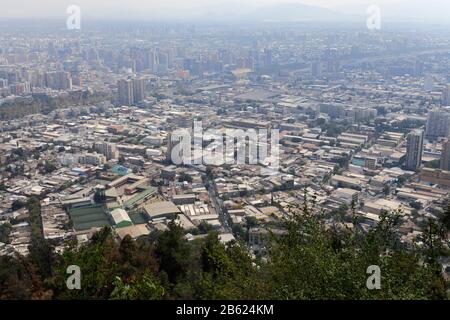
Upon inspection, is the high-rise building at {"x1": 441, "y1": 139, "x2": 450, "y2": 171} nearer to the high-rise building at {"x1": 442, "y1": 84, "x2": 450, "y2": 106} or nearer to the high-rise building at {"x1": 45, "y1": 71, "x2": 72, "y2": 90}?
the high-rise building at {"x1": 442, "y1": 84, "x2": 450, "y2": 106}

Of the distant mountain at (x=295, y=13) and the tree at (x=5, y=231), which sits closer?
the tree at (x=5, y=231)

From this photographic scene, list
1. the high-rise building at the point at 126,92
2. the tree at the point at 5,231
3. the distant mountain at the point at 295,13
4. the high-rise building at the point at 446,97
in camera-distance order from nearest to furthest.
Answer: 1. the tree at the point at 5,231
2. the high-rise building at the point at 446,97
3. the high-rise building at the point at 126,92
4. the distant mountain at the point at 295,13

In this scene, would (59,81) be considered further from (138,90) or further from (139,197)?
(139,197)

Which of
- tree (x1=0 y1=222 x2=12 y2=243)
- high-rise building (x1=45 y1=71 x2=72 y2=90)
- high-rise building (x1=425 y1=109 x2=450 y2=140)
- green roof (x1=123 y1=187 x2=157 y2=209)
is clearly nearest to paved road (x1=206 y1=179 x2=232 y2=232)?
green roof (x1=123 y1=187 x2=157 y2=209)

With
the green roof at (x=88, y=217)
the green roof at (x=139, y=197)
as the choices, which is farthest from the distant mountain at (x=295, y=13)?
the green roof at (x=88, y=217)

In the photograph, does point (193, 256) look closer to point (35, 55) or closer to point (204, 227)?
point (204, 227)

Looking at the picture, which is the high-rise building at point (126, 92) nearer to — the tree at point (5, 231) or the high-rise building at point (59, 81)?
the high-rise building at point (59, 81)
